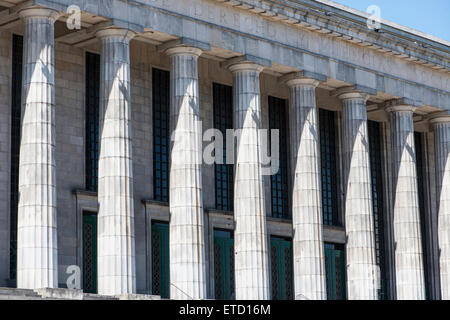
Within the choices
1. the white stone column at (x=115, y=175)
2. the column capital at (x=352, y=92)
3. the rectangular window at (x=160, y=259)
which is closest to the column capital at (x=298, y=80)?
the column capital at (x=352, y=92)

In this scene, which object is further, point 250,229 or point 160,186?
point 160,186

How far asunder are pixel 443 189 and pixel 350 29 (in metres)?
12.9

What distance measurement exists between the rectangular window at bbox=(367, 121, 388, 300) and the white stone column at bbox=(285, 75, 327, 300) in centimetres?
1125

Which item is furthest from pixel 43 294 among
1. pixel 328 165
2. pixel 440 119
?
pixel 440 119

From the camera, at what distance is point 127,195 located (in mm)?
41125

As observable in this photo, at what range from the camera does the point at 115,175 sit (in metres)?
41.1

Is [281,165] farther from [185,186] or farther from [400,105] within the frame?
[185,186]

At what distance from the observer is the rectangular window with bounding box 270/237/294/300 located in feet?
179

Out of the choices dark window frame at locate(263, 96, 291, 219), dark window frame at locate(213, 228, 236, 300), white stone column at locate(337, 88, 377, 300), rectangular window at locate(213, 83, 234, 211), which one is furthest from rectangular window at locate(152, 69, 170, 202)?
white stone column at locate(337, 88, 377, 300)

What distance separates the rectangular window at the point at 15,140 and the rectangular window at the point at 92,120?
3969 mm

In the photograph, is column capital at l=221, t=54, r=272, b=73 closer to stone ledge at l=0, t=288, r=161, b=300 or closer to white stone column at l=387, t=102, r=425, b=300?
white stone column at l=387, t=102, r=425, b=300
